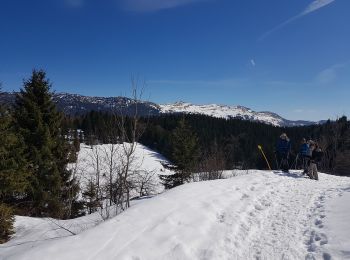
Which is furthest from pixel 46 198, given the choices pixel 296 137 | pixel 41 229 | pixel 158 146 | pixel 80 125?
pixel 296 137

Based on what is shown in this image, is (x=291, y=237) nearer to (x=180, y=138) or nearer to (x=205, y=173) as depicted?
(x=205, y=173)

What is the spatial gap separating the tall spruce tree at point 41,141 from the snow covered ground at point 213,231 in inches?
482

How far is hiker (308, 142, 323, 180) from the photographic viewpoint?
1677cm

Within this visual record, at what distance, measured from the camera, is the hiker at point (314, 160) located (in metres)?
16.8

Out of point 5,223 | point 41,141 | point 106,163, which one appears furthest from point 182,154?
point 5,223

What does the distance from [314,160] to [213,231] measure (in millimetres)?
11600

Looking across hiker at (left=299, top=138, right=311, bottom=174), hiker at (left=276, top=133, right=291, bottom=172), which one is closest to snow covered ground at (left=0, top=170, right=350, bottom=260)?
hiker at (left=299, top=138, right=311, bottom=174)

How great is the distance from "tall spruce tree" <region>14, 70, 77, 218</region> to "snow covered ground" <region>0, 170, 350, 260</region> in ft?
40.1

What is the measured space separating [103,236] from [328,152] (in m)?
60.4

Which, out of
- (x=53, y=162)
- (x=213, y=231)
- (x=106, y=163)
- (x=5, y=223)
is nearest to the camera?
(x=213, y=231)

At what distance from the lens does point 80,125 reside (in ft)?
321

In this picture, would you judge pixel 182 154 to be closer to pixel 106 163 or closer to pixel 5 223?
pixel 106 163

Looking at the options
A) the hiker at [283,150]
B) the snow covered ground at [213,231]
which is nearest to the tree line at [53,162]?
the snow covered ground at [213,231]

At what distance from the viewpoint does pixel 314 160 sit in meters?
17.2
